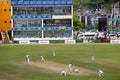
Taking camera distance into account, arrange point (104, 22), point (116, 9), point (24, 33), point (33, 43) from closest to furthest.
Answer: point (33, 43)
point (24, 33)
point (104, 22)
point (116, 9)

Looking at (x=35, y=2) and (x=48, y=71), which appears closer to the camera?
(x=48, y=71)

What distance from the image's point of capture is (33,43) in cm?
9694

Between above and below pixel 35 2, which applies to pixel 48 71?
below

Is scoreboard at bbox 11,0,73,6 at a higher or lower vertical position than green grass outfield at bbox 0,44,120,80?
higher

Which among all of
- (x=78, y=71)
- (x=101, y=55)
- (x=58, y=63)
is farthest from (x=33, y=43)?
(x=78, y=71)

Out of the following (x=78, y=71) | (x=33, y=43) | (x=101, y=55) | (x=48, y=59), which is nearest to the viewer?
(x=78, y=71)

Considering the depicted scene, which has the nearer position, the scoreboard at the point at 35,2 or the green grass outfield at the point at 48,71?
the green grass outfield at the point at 48,71

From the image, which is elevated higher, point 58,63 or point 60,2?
point 60,2

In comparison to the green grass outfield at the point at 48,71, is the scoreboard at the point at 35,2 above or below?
above

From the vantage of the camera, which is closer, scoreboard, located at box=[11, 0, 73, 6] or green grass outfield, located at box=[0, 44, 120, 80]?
green grass outfield, located at box=[0, 44, 120, 80]

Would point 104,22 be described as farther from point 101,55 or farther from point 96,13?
point 101,55

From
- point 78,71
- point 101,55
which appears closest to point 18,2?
point 101,55

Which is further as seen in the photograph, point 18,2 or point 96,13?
point 96,13

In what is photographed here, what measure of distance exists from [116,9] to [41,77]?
11442cm
